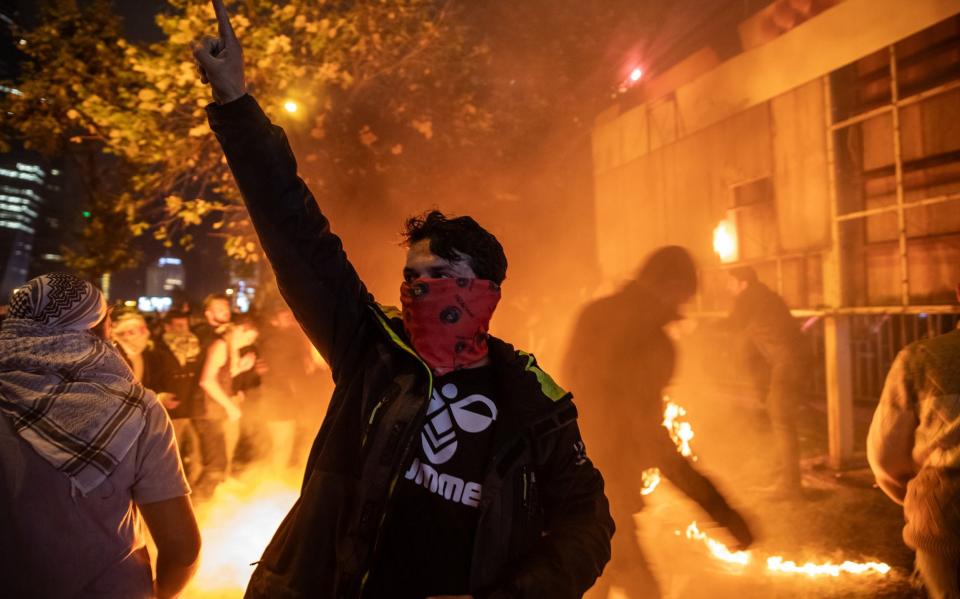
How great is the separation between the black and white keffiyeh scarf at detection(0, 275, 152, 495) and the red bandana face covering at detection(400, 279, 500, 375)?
0.99 meters

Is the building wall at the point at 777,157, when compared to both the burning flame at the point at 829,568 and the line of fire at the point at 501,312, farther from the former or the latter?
the burning flame at the point at 829,568

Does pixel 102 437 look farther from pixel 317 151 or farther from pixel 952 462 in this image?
pixel 317 151

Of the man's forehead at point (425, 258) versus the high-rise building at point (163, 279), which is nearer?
the man's forehead at point (425, 258)

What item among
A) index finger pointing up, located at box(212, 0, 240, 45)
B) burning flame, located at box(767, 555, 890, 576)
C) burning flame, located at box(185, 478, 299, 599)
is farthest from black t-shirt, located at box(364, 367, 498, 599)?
burning flame, located at box(767, 555, 890, 576)

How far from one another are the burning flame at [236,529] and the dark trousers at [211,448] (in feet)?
1.55

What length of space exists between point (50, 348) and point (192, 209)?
8.17 meters

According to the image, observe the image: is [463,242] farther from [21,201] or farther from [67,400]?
[21,201]

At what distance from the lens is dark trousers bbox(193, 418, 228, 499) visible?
7.07 meters

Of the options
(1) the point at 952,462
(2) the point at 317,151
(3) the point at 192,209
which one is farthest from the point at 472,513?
(3) the point at 192,209

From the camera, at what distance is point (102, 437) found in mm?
1819

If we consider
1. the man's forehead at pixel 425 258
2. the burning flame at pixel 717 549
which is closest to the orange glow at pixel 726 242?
the burning flame at pixel 717 549

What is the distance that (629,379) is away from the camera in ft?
12.0

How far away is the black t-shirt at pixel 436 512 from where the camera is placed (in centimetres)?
157

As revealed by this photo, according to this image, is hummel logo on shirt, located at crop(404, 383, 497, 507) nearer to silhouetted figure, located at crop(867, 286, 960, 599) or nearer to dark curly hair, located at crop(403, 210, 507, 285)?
dark curly hair, located at crop(403, 210, 507, 285)
